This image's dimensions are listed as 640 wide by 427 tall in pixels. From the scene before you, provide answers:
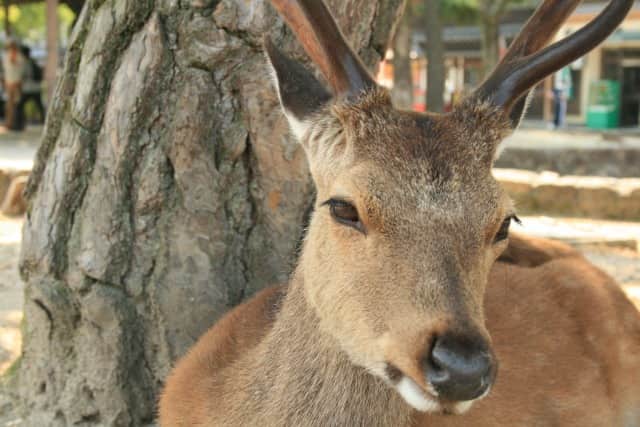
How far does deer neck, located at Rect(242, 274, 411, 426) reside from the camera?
9.69 feet

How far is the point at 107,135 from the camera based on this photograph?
4.03 meters

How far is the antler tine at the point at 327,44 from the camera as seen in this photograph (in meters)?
2.97

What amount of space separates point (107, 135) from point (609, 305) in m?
2.87


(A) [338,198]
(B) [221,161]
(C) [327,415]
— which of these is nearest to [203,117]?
(B) [221,161]

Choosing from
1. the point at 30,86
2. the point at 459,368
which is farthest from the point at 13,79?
the point at 459,368

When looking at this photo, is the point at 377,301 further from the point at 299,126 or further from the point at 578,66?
the point at 578,66

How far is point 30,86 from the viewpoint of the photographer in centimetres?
2095

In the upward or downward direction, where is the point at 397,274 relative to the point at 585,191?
upward

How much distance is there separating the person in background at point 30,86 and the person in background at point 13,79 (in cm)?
20

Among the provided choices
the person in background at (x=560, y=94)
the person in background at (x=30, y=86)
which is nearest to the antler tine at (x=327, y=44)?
the person in background at (x=30, y=86)

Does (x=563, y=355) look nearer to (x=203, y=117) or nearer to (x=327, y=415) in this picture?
(x=327, y=415)

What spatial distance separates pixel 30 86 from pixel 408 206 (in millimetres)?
20074

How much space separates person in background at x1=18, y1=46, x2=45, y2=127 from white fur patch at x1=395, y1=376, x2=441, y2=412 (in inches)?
749

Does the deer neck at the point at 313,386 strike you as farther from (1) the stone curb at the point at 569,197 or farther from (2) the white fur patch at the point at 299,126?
(1) the stone curb at the point at 569,197
